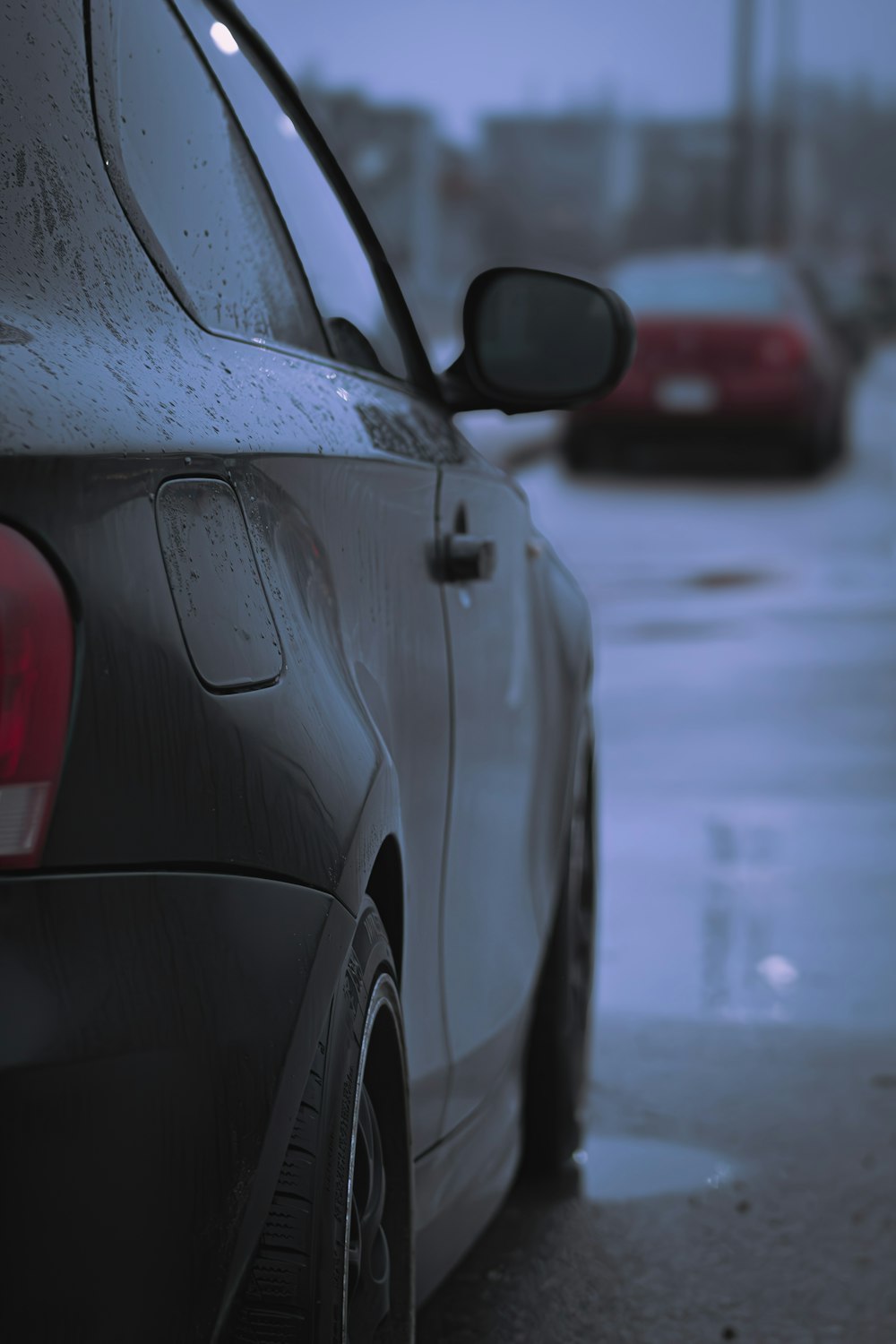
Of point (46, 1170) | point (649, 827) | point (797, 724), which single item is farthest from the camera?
point (797, 724)

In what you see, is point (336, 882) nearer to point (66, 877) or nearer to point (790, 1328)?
point (66, 877)

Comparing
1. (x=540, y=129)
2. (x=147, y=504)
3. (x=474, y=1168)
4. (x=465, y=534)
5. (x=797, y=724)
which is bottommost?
(x=540, y=129)

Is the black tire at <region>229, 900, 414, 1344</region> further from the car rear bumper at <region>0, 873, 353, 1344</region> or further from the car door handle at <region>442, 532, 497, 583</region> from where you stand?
the car door handle at <region>442, 532, 497, 583</region>

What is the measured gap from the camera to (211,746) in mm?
1436

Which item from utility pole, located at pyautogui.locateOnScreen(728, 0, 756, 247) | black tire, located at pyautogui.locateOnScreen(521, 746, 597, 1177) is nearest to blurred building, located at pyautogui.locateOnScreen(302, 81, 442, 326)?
utility pole, located at pyautogui.locateOnScreen(728, 0, 756, 247)

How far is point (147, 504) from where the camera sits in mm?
1456

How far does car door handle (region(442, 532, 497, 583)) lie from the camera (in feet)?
8.07

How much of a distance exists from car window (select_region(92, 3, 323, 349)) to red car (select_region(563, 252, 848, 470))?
46.7 feet

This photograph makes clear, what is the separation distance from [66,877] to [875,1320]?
1.95 metres

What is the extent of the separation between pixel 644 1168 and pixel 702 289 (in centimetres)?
1471

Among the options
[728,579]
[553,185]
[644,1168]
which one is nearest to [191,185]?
[644,1168]

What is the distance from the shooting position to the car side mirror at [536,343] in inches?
121

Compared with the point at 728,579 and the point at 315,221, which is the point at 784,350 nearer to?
the point at 728,579

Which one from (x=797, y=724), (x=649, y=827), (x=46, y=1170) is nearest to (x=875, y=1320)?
(x=46, y=1170)
